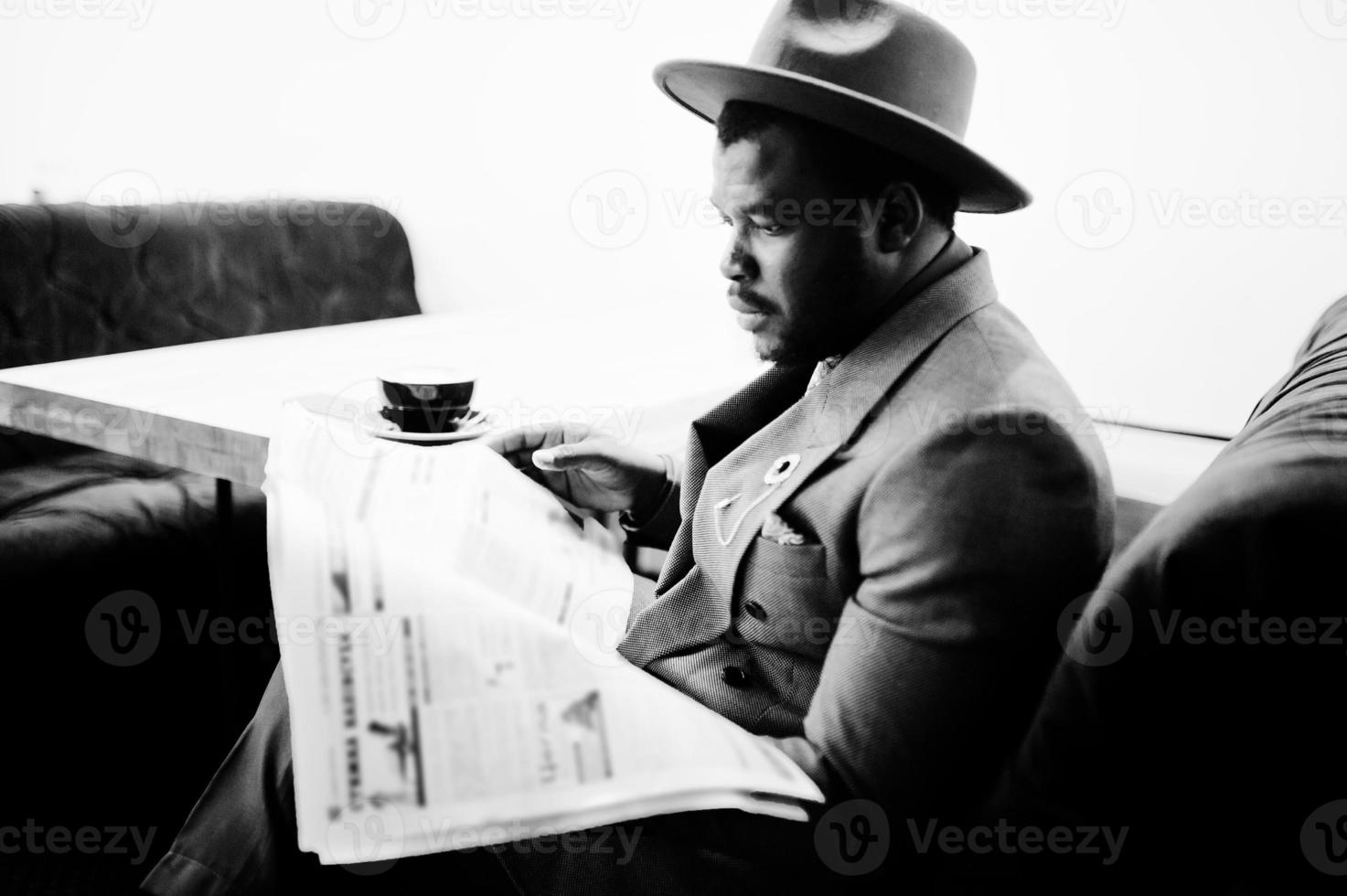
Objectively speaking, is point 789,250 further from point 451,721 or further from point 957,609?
point 451,721

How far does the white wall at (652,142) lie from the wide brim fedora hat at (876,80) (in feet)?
3.48

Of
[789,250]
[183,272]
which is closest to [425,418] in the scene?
[789,250]

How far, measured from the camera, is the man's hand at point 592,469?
3.76 feet

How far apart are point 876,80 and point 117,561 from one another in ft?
4.93

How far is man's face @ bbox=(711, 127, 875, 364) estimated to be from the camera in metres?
0.83

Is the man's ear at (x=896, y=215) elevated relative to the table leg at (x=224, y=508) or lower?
elevated

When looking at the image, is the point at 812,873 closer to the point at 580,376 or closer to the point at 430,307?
the point at 580,376

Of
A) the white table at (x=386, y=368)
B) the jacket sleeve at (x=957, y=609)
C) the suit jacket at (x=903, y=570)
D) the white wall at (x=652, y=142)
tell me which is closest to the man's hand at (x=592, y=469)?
the white table at (x=386, y=368)

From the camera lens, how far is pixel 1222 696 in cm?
57

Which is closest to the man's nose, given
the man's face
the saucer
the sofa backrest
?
the man's face

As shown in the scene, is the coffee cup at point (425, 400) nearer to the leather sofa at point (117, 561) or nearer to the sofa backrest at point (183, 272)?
the leather sofa at point (117, 561)

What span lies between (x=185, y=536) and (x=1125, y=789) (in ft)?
5.57

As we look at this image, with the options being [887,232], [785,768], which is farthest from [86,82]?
[785,768]

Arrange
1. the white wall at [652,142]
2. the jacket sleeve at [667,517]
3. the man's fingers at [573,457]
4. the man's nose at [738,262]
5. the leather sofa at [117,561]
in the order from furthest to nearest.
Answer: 1. the white wall at [652,142]
2. the leather sofa at [117,561]
3. the jacket sleeve at [667,517]
4. the man's fingers at [573,457]
5. the man's nose at [738,262]
